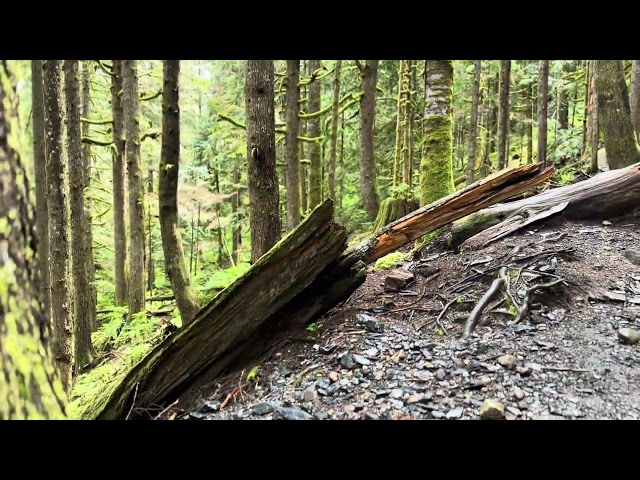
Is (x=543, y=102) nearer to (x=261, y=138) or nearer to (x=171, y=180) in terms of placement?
(x=261, y=138)

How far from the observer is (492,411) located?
3.22 meters

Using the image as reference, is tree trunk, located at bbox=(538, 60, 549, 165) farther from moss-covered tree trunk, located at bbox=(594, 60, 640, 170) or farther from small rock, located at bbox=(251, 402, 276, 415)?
small rock, located at bbox=(251, 402, 276, 415)

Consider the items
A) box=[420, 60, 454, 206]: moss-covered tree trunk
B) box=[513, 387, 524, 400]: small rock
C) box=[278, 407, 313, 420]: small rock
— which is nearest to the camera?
box=[513, 387, 524, 400]: small rock

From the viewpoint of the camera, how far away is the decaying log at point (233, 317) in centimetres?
407

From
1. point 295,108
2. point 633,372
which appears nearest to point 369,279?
point 633,372

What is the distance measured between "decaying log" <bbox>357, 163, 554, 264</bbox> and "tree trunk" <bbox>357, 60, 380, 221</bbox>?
28.9 ft

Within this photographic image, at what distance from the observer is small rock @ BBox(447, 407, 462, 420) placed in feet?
10.8

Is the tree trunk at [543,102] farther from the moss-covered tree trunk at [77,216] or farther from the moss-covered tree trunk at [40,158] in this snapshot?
the moss-covered tree trunk at [40,158]

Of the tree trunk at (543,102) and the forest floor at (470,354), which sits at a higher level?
the tree trunk at (543,102)

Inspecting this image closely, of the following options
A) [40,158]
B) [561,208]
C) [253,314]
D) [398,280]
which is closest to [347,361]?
[253,314]

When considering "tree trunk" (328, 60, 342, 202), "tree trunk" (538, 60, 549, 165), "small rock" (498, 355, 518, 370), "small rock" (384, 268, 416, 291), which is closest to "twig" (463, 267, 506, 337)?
"small rock" (498, 355, 518, 370)

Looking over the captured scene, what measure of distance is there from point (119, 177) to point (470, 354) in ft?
37.7

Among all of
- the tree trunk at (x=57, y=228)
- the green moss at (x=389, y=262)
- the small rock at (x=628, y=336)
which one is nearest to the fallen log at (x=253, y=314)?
the green moss at (x=389, y=262)

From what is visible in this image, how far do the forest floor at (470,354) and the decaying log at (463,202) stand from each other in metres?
0.74
